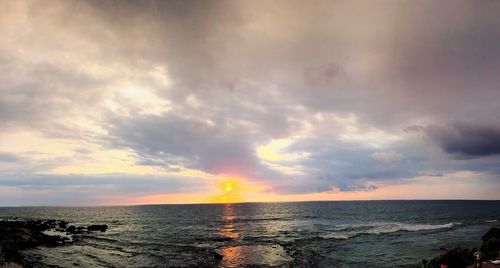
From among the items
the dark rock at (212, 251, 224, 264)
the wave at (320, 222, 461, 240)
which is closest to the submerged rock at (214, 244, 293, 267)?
the dark rock at (212, 251, 224, 264)

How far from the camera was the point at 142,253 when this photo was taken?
49125mm

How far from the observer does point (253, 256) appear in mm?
44062

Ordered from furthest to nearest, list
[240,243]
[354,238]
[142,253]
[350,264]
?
[354,238] → [240,243] → [142,253] → [350,264]

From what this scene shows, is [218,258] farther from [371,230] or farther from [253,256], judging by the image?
[371,230]

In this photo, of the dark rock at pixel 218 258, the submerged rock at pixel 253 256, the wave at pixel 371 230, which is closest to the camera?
the submerged rock at pixel 253 256

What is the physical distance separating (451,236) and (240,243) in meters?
35.9

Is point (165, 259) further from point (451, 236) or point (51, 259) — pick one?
point (451, 236)

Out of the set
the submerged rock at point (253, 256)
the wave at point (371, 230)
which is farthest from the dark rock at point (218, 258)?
the wave at point (371, 230)

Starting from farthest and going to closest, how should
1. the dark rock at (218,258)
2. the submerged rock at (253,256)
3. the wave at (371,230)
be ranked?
the wave at (371,230) → the dark rock at (218,258) → the submerged rock at (253,256)

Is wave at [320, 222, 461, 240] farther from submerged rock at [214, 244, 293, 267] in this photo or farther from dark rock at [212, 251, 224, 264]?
dark rock at [212, 251, 224, 264]

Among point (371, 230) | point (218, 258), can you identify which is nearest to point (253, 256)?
point (218, 258)

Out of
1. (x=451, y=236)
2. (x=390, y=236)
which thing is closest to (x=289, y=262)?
(x=390, y=236)

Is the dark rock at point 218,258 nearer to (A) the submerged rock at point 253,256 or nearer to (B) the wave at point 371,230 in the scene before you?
(A) the submerged rock at point 253,256

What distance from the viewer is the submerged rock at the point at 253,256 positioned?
129 feet
